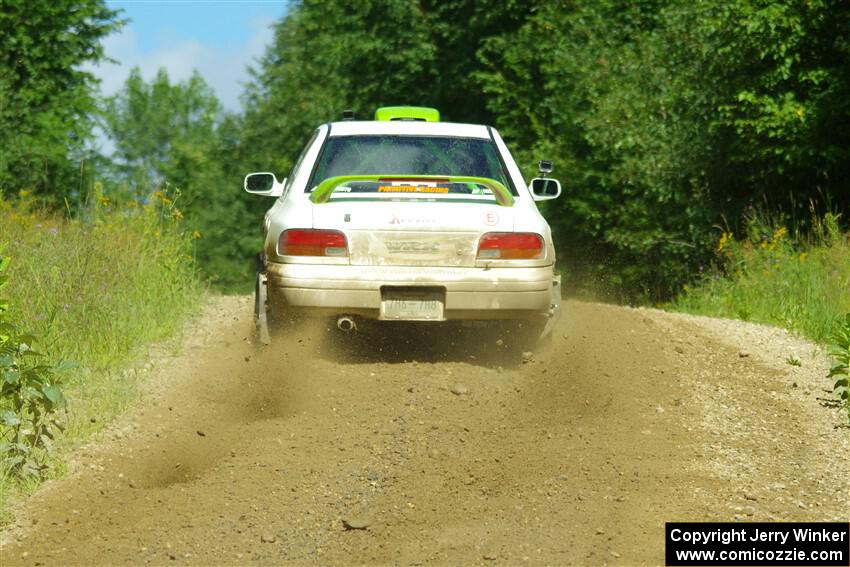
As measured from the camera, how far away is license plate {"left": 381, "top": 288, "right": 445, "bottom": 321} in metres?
9.02

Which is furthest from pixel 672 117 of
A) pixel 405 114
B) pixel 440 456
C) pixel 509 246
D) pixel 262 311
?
pixel 440 456

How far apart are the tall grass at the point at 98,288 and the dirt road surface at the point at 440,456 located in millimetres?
417

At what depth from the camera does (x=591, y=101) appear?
26141 millimetres

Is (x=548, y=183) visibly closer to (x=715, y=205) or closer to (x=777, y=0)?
(x=777, y=0)

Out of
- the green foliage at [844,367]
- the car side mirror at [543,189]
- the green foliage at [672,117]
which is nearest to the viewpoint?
the green foliage at [844,367]

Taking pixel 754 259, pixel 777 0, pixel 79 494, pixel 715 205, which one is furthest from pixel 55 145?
pixel 79 494

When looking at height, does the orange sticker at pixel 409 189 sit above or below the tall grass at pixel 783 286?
above

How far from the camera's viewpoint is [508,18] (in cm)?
3422

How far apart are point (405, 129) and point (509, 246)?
69.5 inches

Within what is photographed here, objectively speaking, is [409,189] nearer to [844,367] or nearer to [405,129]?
[405,129]

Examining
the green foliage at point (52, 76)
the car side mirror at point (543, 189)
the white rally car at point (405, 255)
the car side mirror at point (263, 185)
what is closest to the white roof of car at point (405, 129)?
the car side mirror at point (543, 189)

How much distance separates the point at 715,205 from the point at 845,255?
9201 millimetres

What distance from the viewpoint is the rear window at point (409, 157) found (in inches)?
396

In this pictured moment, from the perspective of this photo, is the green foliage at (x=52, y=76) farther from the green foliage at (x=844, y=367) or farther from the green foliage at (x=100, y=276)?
the green foliage at (x=844, y=367)
